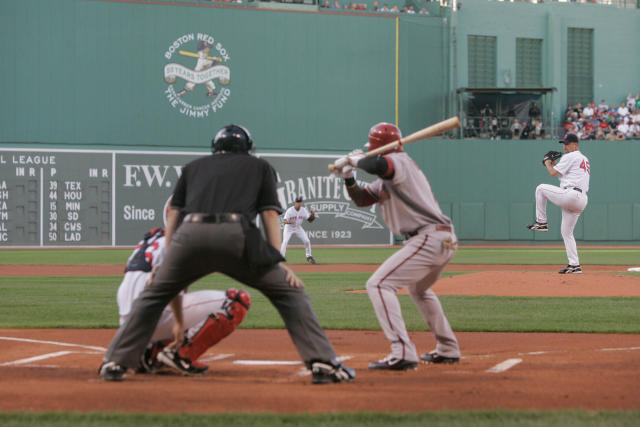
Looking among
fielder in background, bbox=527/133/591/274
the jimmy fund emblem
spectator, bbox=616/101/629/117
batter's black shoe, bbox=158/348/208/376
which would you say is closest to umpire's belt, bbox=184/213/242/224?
batter's black shoe, bbox=158/348/208/376

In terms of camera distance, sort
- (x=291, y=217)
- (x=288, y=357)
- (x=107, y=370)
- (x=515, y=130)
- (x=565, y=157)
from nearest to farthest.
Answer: (x=107, y=370), (x=288, y=357), (x=565, y=157), (x=291, y=217), (x=515, y=130)

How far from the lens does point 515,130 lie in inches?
1337

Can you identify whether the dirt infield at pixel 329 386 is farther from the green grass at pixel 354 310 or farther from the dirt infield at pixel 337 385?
the green grass at pixel 354 310

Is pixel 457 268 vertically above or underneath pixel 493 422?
underneath

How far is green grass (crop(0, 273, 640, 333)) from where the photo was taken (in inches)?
367

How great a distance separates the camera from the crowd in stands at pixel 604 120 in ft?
113

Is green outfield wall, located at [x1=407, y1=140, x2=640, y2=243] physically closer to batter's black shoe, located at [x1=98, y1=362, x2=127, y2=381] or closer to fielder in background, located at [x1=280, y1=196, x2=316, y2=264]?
fielder in background, located at [x1=280, y1=196, x2=316, y2=264]

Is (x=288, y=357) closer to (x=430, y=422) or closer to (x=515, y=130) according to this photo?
(x=430, y=422)

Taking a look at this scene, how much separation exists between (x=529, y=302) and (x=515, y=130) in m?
22.9

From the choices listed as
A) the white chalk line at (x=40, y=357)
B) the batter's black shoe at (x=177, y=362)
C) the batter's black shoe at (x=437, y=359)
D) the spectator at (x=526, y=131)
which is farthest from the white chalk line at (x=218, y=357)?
the spectator at (x=526, y=131)

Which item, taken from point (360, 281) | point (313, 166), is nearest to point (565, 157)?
point (360, 281)

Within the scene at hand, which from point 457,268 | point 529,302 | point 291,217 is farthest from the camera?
point 291,217

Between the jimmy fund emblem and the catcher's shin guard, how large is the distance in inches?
1050

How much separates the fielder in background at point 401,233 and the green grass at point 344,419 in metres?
1.58
